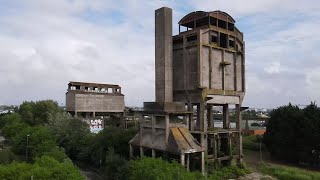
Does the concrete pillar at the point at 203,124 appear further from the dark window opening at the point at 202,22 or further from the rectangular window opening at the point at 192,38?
the dark window opening at the point at 202,22

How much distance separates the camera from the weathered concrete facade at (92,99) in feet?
210

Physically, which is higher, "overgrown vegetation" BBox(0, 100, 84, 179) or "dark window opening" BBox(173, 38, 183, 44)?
"dark window opening" BBox(173, 38, 183, 44)

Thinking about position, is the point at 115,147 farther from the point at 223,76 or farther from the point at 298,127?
the point at 298,127

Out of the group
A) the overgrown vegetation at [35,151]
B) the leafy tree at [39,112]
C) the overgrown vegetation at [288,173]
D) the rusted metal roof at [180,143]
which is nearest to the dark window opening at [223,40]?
the rusted metal roof at [180,143]

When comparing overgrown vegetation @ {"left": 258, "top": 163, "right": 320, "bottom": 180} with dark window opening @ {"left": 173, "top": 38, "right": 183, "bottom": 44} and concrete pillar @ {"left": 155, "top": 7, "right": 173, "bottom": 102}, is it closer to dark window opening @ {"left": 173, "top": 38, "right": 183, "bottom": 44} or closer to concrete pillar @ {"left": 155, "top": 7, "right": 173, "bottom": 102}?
concrete pillar @ {"left": 155, "top": 7, "right": 173, "bottom": 102}

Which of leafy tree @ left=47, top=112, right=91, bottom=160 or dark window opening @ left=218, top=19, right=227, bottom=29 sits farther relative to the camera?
leafy tree @ left=47, top=112, right=91, bottom=160

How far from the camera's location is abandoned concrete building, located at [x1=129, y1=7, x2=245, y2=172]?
31.9m

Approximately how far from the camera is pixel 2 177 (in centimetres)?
2438

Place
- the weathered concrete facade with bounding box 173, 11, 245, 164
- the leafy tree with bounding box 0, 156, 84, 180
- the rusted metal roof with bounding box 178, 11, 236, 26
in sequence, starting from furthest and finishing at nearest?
1. the rusted metal roof with bounding box 178, 11, 236, 26
2. the weathered concrete facade with bounding box 173, 11, 245, 164
3. the leafy tree with bounding box 0, 156, 84, 180

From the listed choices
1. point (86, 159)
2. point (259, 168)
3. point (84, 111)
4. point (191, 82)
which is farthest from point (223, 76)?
point (84, 111)

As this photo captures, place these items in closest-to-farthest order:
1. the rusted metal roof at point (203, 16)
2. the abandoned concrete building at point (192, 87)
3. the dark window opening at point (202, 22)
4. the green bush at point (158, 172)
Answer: the green bush at point (158, 172) < the abandoned concrete building at point (192, 87) < the rusted metal roof at point (203, 16) < the dark window opening at point (202, 22)

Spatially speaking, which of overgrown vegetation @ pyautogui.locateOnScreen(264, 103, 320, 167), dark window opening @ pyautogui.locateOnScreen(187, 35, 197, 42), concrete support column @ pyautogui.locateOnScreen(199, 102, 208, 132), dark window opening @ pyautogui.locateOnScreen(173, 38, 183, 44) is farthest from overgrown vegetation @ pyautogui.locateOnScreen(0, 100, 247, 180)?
dark window opening @ pyautogui.locateOnScreen(187, 35, 197, 42)

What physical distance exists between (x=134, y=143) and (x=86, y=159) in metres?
12.2

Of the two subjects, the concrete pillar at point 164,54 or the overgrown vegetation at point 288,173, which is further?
the concrete pillar at point 164,54
